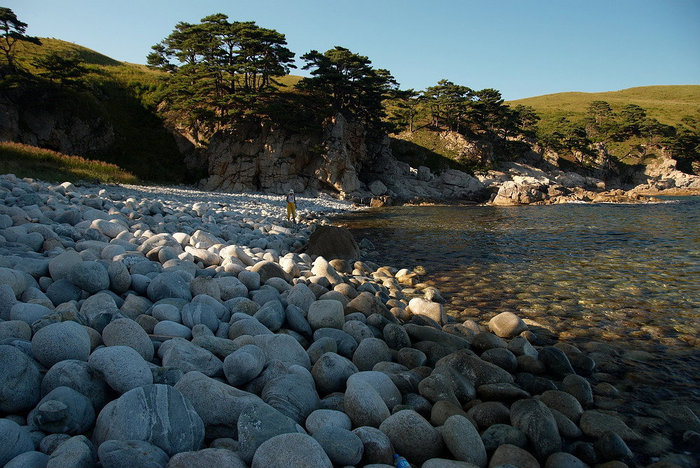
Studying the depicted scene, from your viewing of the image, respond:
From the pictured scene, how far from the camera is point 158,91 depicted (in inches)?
1581

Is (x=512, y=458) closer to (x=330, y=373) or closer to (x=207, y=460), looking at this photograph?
(x=330, y=373)

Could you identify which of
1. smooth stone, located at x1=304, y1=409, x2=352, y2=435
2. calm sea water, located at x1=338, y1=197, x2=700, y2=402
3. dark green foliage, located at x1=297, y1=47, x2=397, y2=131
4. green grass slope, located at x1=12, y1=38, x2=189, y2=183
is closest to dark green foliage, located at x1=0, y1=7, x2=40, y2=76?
green grass slope, located at x1=12, y1=38, x2=189, y2=183

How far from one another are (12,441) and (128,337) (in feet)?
3.33

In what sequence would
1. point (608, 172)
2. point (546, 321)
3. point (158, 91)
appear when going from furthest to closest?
point (608, 172)
point (158, 91)
point (546, 321)

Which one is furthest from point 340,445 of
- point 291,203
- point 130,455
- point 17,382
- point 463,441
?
point 291,203

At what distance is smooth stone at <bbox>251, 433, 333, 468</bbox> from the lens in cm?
183

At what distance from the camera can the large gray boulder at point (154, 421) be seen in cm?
193

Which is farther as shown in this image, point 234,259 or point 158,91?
point 158,91

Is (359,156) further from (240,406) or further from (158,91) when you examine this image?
(240,406)

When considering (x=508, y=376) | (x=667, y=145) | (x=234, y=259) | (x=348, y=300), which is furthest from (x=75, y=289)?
(x=667, y=145)

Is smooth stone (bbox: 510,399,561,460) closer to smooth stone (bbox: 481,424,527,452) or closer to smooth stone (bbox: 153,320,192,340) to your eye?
smooth stone (bbox: 481,424,527,452)

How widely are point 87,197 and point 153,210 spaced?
145 cm

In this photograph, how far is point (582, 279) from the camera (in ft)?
27.5

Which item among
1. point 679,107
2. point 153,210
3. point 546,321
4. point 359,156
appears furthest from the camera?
point 679,107
